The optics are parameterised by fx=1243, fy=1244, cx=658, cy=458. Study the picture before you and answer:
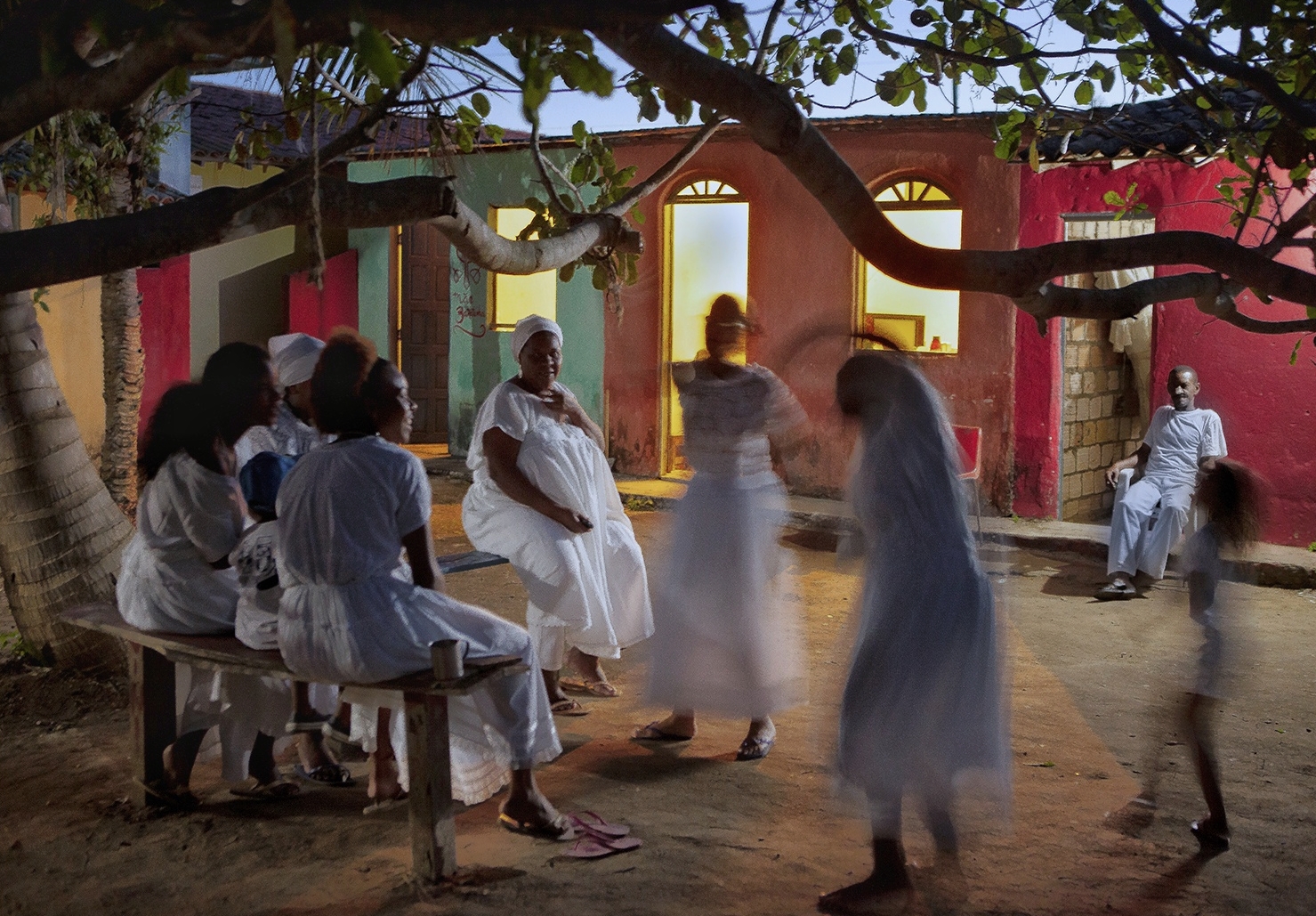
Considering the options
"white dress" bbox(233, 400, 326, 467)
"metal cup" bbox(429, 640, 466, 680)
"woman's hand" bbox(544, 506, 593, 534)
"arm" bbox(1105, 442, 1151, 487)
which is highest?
"white dress" bbox(233, 400, 326, 467)

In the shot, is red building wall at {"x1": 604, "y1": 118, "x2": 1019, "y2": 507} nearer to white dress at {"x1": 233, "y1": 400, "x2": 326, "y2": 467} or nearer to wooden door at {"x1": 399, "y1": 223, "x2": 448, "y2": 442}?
wooden door at {"x1": 399, "y1": 223, "x2": 448, "y2": 442}

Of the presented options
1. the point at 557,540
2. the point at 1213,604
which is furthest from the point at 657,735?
the point at 1213,604

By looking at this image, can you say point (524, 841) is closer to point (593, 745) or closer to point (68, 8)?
point (593, 745)

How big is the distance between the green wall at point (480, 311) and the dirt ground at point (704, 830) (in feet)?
26.0

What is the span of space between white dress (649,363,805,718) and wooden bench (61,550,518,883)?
4.34 feet

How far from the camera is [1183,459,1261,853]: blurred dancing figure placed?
4320 millimetres

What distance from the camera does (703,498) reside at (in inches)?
209

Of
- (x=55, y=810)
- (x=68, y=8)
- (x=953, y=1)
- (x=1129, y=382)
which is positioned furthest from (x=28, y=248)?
(x=1129, y=382)

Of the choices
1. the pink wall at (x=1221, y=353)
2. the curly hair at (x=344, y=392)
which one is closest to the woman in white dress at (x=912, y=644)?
the curly hair at (x=344, y=392)

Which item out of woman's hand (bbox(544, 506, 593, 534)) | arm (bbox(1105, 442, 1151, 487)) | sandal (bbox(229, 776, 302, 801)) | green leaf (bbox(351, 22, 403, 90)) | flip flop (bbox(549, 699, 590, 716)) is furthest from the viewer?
arm (bbox(1105, 442, 1151, 487))

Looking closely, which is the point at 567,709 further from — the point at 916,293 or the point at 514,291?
the point at 514,291

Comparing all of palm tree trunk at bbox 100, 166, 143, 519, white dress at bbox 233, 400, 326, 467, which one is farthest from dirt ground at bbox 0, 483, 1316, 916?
palm tree trunk at bbox 100, 166, 143, 519

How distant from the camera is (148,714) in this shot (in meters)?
4.64

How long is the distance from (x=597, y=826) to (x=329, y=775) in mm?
1205
